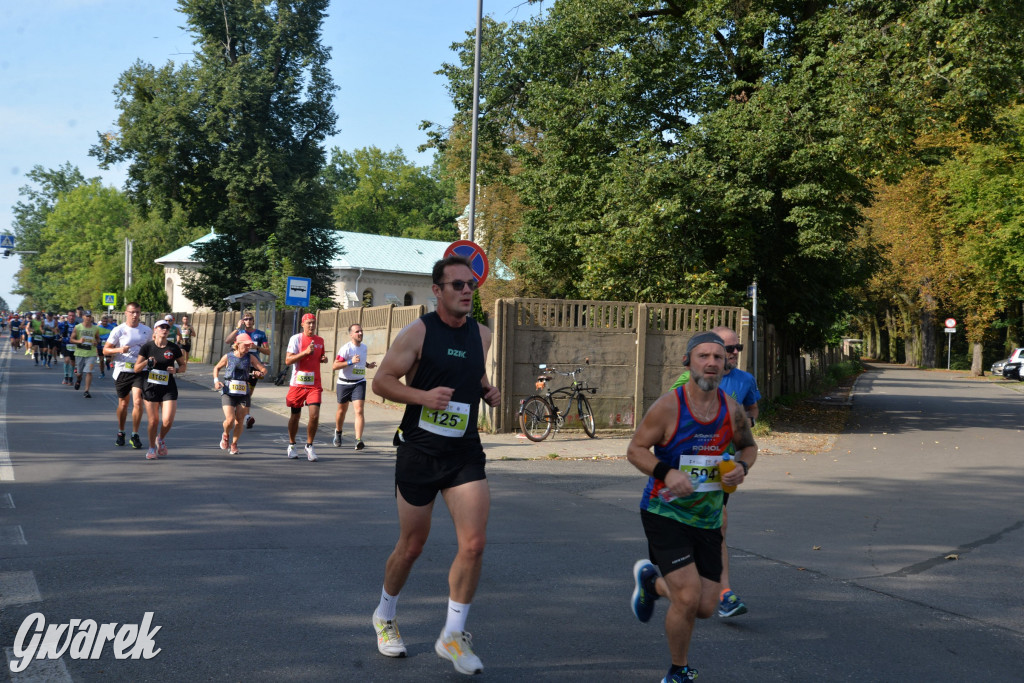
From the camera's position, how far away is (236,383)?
507 inches

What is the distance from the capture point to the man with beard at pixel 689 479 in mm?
4410

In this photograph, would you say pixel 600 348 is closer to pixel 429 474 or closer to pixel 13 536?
pixel 13 536

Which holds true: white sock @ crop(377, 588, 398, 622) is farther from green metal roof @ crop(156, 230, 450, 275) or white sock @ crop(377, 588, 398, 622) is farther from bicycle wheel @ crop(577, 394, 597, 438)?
green metal roof @ crop(156, 230, 450, 275)

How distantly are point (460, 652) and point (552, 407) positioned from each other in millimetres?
12068

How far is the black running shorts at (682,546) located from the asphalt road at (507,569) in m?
0.57

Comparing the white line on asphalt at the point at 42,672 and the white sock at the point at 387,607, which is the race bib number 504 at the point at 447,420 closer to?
the white sock at the point at 387,607

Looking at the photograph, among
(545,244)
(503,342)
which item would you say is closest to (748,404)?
(503,342)

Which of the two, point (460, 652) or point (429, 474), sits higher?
point (429, 474)

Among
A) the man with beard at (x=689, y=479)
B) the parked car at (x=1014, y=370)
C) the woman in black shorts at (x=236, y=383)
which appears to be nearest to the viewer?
the man with beard at (x=689, y=479)

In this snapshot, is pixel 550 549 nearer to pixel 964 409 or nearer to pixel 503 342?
pixel 503 342

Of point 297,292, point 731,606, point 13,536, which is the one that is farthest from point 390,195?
point 731,606

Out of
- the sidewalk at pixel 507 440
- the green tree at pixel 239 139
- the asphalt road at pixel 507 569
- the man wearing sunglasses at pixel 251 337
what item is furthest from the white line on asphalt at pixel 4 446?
Answer: the green tree at pixel 239 139

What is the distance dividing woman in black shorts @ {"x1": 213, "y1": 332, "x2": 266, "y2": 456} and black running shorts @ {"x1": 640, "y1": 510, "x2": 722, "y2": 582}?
9327 millimetres

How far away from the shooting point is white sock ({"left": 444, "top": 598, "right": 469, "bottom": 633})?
4594 millimetres
